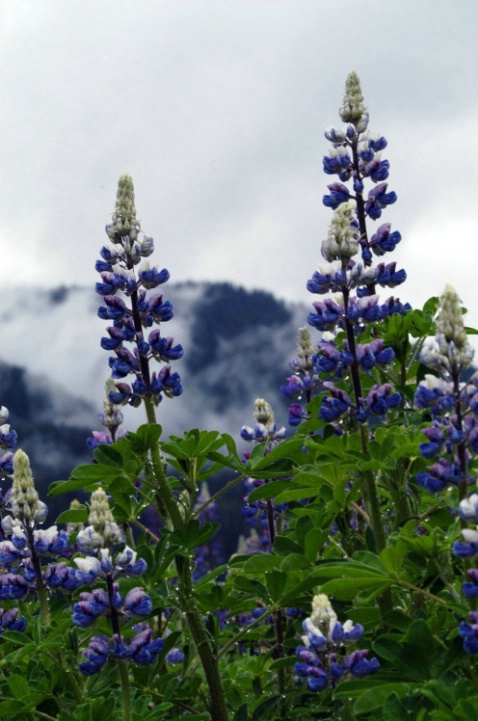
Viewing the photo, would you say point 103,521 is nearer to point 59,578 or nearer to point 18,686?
point 59,578

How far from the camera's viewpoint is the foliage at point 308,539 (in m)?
2.90

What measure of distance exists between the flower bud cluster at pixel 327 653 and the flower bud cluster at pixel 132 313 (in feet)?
3.82

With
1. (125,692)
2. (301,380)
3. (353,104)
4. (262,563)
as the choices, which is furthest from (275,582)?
(353,104)

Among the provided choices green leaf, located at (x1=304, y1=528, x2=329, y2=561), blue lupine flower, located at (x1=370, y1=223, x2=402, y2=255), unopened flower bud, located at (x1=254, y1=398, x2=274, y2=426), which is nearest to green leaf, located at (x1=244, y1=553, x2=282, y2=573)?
green leaf, located at (x1=304, y1=528, x2=329, y2=561)

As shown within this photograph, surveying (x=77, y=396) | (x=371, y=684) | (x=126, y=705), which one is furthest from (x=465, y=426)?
(x=77, y=396)

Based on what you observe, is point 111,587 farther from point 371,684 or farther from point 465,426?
point 465,426

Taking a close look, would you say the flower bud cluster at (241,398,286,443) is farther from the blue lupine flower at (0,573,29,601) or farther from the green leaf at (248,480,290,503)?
the blue lupine flower at (0,573,29,601)

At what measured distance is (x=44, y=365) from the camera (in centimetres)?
2022

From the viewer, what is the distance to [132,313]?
384 cm

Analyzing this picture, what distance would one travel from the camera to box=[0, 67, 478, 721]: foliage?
9.50 ft

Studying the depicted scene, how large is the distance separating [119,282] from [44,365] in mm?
16743

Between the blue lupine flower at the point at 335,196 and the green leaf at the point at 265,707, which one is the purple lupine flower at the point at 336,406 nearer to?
the green leaf at the point at 265,707

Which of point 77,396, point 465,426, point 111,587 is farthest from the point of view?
point 77,396

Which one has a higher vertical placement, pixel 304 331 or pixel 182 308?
pixel 182 308
